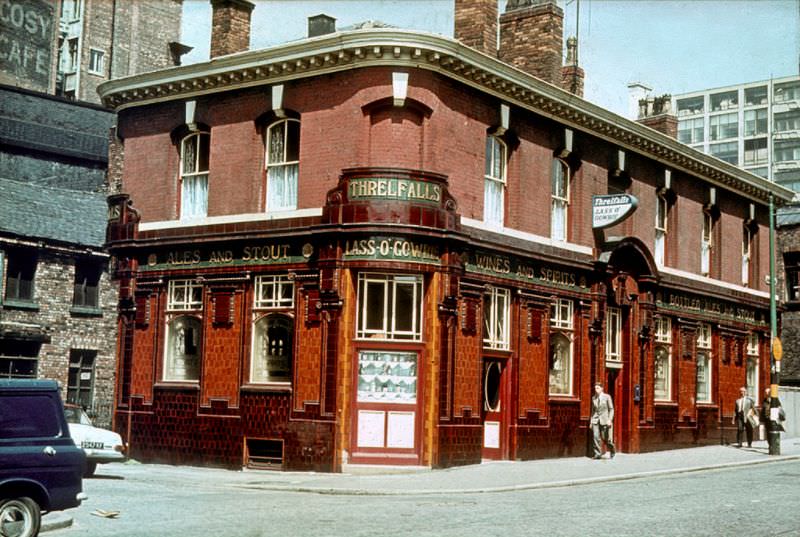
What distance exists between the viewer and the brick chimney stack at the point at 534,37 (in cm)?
2903

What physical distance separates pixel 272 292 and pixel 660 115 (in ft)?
60.8

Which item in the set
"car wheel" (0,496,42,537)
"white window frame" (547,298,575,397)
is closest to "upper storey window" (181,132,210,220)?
"white window frame" (547,298,575,397)

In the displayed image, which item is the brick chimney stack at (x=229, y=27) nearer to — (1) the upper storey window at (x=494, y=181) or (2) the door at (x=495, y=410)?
(1) the upper storey window at (x=494, y=181)

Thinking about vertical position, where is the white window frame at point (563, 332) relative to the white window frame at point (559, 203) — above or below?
below

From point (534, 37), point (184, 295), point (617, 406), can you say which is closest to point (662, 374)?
point (617, 406)

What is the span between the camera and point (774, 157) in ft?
347

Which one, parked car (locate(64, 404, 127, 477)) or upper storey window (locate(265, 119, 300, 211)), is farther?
upper storey window (locate(265, 119, 300, 211))

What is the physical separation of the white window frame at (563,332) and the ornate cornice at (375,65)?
4748 mm

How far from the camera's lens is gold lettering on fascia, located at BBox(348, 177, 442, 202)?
75.9ft

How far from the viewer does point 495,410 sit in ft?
87.0

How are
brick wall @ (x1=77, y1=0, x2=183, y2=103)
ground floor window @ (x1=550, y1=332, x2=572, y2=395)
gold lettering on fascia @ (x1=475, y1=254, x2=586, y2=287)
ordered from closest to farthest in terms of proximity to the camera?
1. gold lettering on fascia @ (x1=475, y1=254, x2=586, y2=287)
2. ground floor window @ (x1=550, y1=332, x2=572, y2=395)
3. brick wall @ (x1=77, y1=0, x2=183, y2=103)

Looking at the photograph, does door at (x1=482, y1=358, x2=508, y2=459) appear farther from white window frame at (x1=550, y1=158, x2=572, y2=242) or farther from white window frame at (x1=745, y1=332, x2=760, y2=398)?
white window frame at (x1=745, y1=332, x2=760, y2=398)

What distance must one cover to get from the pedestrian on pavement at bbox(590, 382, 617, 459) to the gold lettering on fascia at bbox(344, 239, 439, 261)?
7488 mm

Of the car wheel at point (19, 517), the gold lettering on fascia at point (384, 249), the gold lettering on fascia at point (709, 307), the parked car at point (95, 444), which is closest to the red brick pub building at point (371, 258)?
the gold lettering on fascia at point (384, 249)
